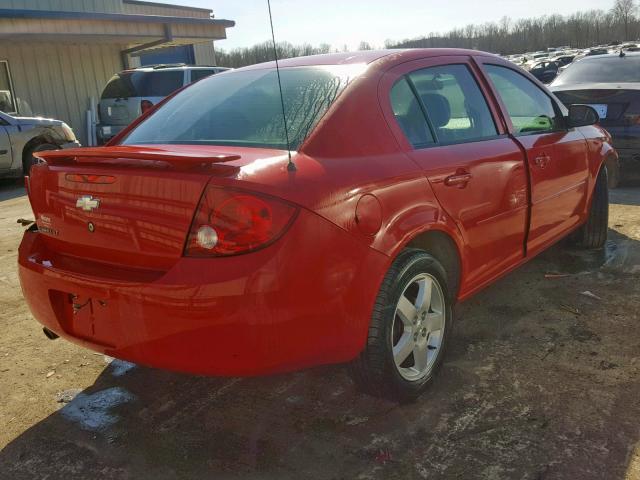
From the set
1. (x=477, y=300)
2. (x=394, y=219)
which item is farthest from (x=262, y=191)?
(x=477, y=300)

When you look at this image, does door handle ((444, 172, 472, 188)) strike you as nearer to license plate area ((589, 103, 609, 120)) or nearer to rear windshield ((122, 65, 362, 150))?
rear windshield ((122, 65, 362, 150))

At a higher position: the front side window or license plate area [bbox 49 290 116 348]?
the front side window

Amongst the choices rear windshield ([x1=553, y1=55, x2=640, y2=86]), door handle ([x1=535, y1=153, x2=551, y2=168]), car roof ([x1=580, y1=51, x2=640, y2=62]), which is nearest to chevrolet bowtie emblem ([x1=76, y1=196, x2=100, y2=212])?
door handle ([x1=535, y1=153, x2=551, y2=168])

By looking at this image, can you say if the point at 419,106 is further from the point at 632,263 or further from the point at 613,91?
the point at 613,91

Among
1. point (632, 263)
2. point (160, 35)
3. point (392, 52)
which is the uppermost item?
point (160, 35)

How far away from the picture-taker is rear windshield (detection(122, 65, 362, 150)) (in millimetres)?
2613

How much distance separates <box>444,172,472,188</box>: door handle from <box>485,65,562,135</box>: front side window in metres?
0.78

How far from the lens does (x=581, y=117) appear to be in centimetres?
412

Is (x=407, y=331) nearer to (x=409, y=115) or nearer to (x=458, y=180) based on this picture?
(x=458, y=180)

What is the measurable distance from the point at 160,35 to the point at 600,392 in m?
15.4

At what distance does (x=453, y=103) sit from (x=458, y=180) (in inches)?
21.4

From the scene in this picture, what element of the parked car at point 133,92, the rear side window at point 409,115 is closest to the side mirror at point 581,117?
the rear side window at point 409,115

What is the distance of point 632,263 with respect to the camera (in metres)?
4.50

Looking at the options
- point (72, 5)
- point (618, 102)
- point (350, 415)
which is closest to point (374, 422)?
point (350, 415)
